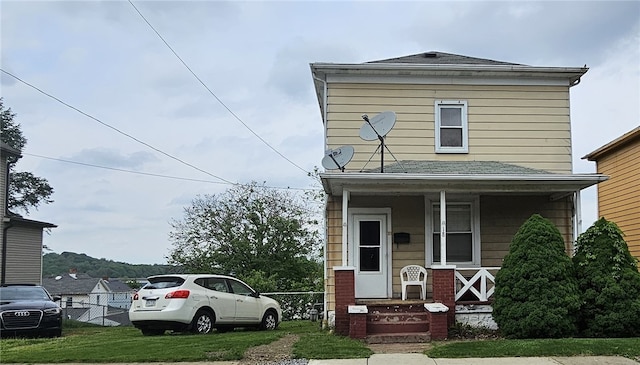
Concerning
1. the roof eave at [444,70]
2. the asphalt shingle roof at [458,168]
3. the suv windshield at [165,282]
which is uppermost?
the roof eave at [444,70]

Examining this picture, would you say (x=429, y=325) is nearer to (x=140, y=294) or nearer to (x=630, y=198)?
(x=140, y=294)

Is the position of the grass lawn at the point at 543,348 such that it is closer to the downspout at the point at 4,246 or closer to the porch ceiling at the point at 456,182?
the porch ceiling at the point at 456,182

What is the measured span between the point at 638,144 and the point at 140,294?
1341cm

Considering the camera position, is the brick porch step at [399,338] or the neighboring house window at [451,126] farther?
the neighboring house window at [451,126]

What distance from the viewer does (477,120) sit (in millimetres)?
15156

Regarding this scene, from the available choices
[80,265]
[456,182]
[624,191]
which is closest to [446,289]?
[456,182]

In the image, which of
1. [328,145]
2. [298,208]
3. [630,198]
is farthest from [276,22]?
[298,208]

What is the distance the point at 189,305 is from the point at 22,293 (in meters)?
5.79

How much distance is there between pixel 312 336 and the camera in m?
12.0

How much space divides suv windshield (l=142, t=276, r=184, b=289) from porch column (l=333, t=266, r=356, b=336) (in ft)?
11.1

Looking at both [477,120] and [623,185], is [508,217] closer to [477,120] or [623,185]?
[477,120]

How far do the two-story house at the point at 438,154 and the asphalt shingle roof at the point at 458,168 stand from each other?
3 centimetres

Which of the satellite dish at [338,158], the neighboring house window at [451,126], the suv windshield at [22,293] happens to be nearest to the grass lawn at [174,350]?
the satellite dish at [338,158]

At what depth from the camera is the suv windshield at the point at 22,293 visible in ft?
51.6
